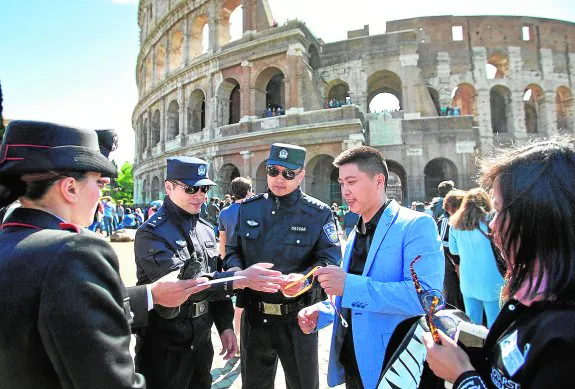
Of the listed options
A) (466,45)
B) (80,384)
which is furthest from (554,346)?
(466,45)

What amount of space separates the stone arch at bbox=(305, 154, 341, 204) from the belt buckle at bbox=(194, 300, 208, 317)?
1609 cm

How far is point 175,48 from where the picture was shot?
26375 millimetres

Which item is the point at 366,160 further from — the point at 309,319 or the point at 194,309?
the point at 194,309

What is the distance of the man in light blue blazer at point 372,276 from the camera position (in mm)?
2100

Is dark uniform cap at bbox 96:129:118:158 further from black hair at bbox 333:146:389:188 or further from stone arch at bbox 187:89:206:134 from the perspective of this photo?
stone arch at bbox 187:89:206:134

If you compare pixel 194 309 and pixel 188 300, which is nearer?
pixel 188 300

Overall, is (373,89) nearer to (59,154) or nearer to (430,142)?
(430,142)

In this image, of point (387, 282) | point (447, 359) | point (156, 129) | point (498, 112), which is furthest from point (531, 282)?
point (498, 112)

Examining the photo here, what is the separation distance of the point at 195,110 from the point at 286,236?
23321mm

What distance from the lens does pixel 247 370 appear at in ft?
9.34

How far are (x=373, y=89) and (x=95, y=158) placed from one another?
26566 millimetres

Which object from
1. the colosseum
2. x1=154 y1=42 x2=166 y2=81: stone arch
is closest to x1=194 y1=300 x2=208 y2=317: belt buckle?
the colosseum

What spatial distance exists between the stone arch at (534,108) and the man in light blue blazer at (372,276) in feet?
96.6

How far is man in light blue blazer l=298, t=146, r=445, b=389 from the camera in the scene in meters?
2.10
